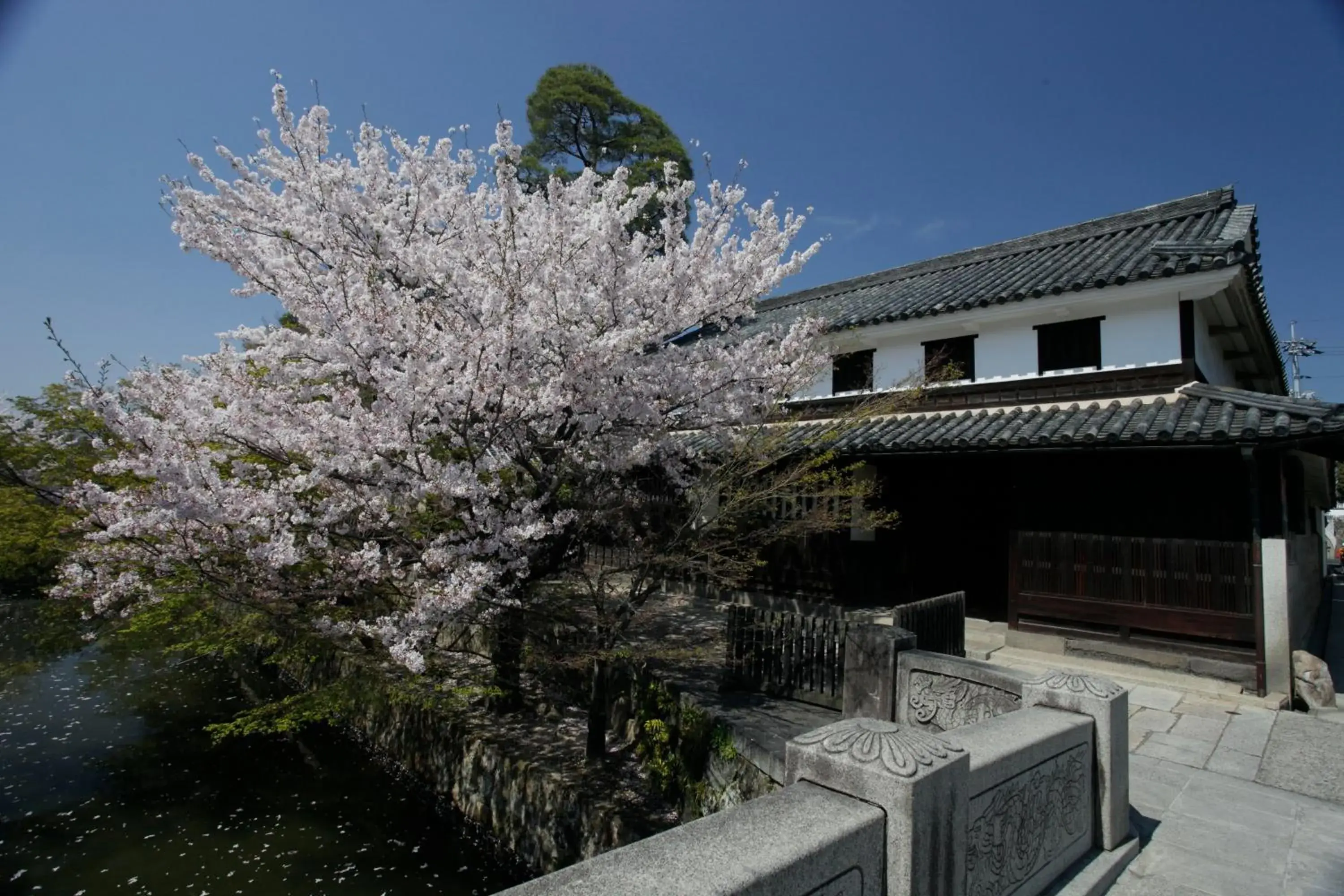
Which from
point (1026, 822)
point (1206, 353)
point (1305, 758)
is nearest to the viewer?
point (1026, 822)

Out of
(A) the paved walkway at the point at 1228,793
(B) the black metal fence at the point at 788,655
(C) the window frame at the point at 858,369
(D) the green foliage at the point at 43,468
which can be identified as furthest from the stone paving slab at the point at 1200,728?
(D) the green foliage at the point at 43,468

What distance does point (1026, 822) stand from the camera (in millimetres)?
4051

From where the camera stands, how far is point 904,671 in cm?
685

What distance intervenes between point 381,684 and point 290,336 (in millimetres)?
4761

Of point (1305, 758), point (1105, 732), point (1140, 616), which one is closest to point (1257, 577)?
point (1140, 616)

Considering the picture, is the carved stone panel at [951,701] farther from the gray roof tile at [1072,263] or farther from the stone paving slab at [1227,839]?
the gray roof tile at [1072,263]

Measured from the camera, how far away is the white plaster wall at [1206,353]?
1122 cm

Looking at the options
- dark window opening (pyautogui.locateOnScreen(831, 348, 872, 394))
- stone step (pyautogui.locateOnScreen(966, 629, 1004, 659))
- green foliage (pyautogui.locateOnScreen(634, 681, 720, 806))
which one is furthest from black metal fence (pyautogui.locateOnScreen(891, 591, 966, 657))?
dark window opening (pyautogui.locateOnScreen(831, 348, 872, 394))

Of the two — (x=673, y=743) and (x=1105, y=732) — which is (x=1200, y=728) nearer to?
(x=1105, y=732)

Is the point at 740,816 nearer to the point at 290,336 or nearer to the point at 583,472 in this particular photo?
the point at 583,472

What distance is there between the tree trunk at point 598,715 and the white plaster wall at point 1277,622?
28.9 feet

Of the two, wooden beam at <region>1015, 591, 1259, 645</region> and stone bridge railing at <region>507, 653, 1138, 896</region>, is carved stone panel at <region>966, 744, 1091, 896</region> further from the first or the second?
wooden beam at <region>1015, 591, 1259, 645</region>

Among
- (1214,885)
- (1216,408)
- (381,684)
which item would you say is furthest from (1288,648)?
(381,684)

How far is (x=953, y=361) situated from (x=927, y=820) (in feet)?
39.1
